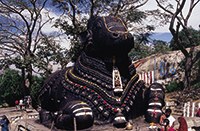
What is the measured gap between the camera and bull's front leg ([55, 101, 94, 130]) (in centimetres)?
474

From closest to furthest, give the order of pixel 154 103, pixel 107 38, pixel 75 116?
pixel 75 116 < pixel 107 38 < pixel 154 103

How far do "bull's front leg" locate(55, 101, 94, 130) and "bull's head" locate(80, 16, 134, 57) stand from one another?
151 centimetres

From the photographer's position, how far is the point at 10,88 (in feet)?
72.0

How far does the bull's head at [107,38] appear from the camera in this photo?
16.8ft

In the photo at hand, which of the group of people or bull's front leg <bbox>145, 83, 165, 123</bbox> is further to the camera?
bull's front leg <bbox>145, 83, 165, 123</bbox>

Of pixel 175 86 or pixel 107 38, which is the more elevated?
pixel 107 38

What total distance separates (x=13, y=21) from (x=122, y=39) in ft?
56.1

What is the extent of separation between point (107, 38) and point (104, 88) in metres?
1.29

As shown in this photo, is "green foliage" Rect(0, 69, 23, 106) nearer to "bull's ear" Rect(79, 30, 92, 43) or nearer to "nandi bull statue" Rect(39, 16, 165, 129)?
"nandi bull statue" Rect(39, 16, 165, 129)

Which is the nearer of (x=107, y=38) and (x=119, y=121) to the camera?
(x=119, y=121)

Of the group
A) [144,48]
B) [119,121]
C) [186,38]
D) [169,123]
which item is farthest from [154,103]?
[144,48]

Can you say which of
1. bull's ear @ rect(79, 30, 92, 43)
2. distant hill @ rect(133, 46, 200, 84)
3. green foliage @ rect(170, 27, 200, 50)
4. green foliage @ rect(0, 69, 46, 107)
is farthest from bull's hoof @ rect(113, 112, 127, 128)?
green foliage @ rect(170, 27, 200, 50)

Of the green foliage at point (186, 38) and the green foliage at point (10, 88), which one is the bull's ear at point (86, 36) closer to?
the green foliage at point (10, 88)

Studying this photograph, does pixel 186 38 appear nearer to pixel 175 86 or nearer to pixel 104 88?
pixel 175 86
